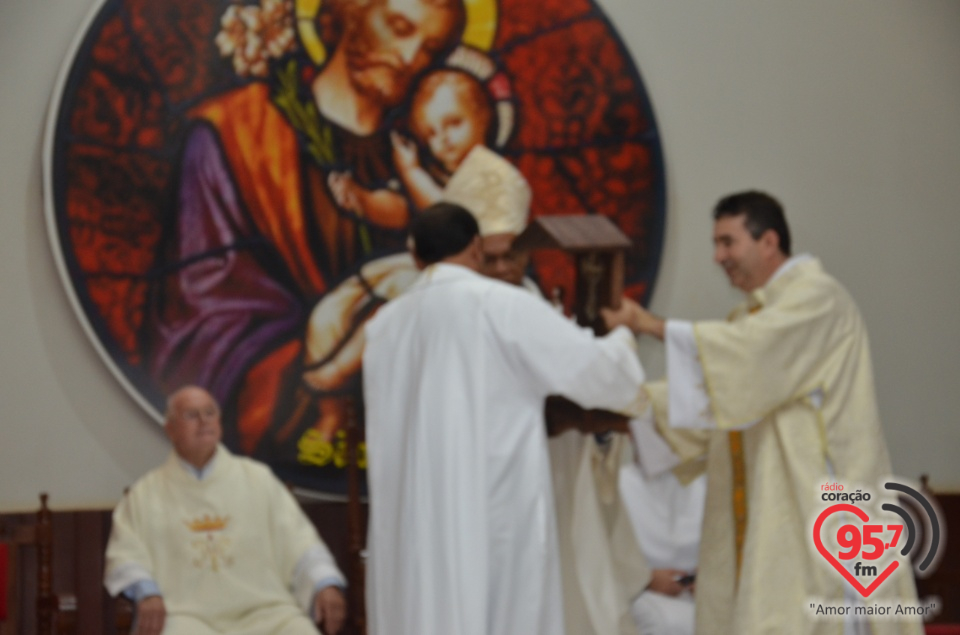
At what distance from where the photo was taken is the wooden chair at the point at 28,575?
5.84 meters

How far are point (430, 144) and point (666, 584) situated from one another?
8.01ft

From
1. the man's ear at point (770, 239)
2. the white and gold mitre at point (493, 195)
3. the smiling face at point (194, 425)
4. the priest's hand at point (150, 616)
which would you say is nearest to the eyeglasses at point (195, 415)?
the smiling face at point (194, 425)

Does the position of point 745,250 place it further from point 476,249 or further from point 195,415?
point 195,415

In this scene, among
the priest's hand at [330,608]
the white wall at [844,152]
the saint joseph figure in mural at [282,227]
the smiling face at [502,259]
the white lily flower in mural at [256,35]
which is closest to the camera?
the smiling face at [502,259]

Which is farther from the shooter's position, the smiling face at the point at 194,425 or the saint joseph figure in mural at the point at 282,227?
the saint joseph figure in mural at the point at 282,227

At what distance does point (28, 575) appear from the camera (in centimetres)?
619

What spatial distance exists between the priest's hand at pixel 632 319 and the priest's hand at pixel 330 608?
5.94ft

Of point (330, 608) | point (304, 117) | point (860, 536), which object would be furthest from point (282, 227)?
point (860, 536)

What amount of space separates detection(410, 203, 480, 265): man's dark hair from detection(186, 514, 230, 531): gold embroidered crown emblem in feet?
6.15

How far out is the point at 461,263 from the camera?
470cm

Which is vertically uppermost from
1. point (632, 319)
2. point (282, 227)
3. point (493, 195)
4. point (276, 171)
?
point (276, 171)

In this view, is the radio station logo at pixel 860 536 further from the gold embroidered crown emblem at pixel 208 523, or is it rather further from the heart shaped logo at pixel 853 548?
the gold embroidered crown emblem at pixel 208 523

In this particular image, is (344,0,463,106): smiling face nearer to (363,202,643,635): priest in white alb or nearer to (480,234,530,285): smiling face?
(480,234,530,285): smiling face

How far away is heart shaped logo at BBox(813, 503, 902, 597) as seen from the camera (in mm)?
4695
